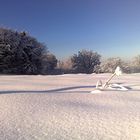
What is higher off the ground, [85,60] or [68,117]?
[85,60]

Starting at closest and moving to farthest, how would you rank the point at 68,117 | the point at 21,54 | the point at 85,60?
1. the point at 68,117
2. the point at 21,54
3. the point at 85,60

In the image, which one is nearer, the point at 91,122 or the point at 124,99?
the point at 91,122

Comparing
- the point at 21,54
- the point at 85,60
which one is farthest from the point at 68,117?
the point at 85,60

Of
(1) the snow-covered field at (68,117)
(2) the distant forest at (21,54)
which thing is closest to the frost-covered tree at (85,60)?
(2) the distant forest at (21,54)

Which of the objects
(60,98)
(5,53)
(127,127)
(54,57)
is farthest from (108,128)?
(54,57)

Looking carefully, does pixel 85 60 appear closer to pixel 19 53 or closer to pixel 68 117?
pixel 19 53

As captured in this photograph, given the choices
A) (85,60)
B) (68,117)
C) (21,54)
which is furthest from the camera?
(85,60)

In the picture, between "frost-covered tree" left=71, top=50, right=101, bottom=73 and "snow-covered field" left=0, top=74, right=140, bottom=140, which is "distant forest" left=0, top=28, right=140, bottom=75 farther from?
"snow-covered field" left=0, top=74, right=140, bottom=140

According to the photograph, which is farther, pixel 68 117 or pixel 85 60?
pixel 85 60

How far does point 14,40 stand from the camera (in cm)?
2711

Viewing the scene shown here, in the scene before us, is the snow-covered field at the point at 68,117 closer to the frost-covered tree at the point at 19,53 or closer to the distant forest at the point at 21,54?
the distant forest at the point at 21,54

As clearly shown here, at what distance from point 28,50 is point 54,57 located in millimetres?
13386

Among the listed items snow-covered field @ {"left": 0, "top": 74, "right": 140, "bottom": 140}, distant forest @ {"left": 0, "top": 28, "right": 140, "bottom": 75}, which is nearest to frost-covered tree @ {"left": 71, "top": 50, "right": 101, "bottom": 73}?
distant forest @ {"left": 0, "top": 28, "right": 140, "bottom": 75}

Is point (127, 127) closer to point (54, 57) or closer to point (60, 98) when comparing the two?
point (60, 98)
